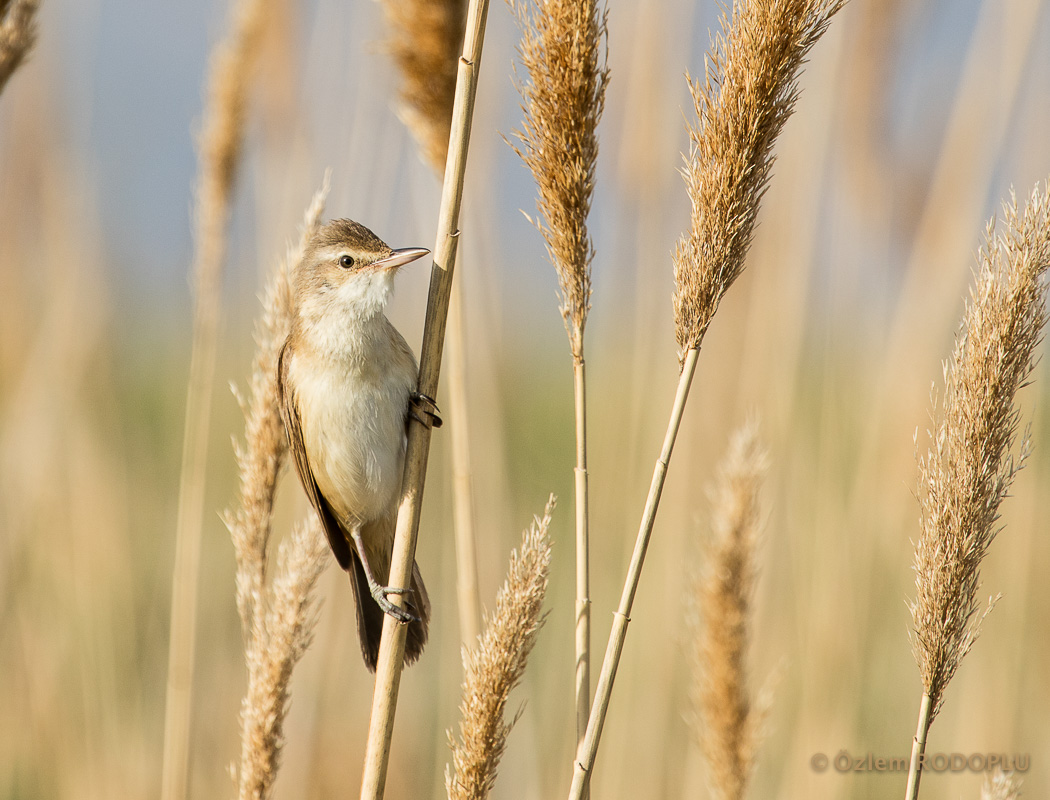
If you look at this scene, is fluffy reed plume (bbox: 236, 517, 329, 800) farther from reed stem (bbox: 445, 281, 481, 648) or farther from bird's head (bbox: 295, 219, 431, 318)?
bird's head (bbox: 295, 219, 431, 318)

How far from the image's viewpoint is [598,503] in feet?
11.7

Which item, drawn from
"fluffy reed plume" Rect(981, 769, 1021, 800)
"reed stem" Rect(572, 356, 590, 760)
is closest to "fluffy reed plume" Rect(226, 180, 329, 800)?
"reed stem" Rect(572, 356, 590, 760)

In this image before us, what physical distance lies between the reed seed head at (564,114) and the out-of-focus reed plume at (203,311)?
1.30 m

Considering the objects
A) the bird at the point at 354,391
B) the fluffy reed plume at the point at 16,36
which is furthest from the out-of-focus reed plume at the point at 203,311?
the fluffy reed plume at the point at 16,36

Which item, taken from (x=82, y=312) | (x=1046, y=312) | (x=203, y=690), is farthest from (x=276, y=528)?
(x=1046, y=312)

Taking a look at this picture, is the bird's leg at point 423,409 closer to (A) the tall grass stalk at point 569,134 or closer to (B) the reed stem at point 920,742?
(A) the tall grass stalk at point 569,134

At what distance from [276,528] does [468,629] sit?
1608 millimetres

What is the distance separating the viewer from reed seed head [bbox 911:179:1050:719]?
1379 mm

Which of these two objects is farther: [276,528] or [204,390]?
[276,528]

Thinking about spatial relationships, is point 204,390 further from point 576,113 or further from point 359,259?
point 576,113

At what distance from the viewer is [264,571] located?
2105mm

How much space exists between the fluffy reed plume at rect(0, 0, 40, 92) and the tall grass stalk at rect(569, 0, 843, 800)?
1.15 meters

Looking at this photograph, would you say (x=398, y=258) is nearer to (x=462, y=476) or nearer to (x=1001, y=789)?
(x=462, y=476)

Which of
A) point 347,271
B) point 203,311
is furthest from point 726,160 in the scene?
point 203,311
